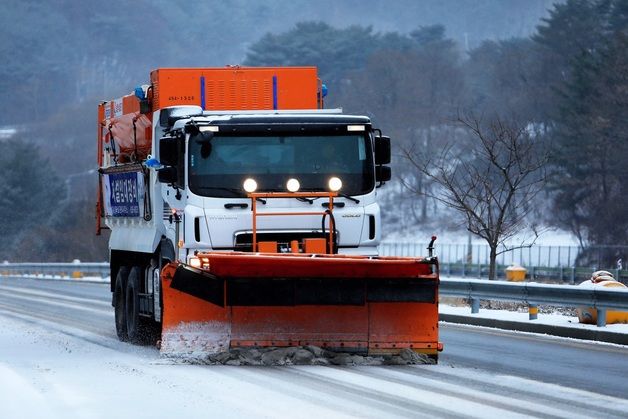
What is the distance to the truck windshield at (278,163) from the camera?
57.0ft

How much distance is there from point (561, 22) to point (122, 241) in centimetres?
8205

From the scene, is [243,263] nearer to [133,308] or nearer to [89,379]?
[89,379]

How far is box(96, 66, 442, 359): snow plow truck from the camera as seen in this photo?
16.3m

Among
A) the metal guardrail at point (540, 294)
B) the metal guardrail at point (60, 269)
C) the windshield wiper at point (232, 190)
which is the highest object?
the windshield wiper at point (232, 190)

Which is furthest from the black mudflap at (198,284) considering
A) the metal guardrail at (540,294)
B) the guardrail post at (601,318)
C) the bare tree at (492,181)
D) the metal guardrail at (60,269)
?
the metal guardrail at (60,269)

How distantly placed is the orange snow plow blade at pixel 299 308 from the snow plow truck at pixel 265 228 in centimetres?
1

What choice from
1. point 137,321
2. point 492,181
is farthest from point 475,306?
point 492,181

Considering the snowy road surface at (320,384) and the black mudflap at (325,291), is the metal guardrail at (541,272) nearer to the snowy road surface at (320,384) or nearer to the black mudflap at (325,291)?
the snowy road surface at (320,384)

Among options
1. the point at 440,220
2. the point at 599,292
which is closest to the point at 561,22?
the point at 440,220

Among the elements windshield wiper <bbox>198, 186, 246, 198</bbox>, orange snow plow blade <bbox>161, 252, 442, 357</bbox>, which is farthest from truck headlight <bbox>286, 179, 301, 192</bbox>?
orange snow plow blade <bbox>161, 252, 442, 357</bbox>

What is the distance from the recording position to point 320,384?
14.3m

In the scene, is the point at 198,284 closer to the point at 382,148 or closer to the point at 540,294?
the point at 382,148

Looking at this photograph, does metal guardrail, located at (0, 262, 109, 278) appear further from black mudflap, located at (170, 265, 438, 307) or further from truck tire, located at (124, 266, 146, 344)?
black mudflap, located at (170, 265, 438, 307)

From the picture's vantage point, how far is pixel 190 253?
17.2 m
